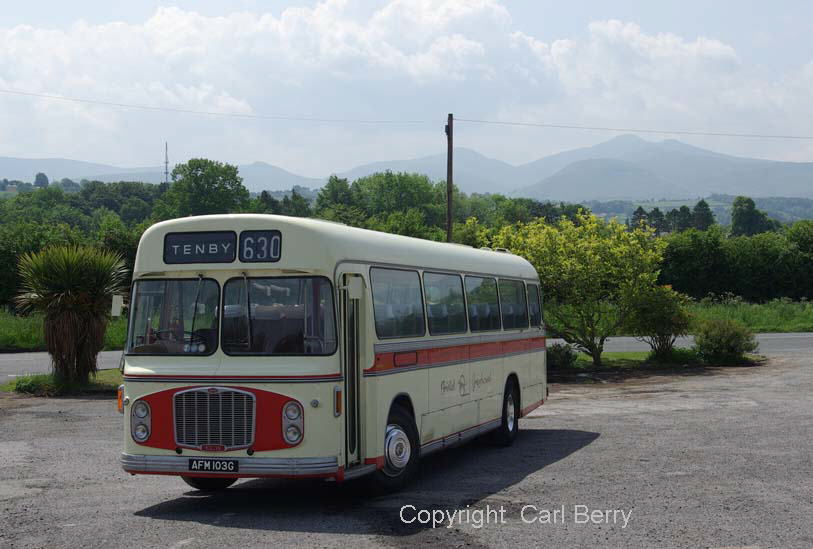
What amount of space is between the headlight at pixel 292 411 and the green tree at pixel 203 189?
105 metres

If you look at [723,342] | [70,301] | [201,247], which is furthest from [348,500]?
[723,342]

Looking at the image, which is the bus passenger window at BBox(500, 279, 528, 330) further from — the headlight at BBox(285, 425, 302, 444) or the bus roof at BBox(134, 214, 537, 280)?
the headlight at BBox(285, 425, 302, 444)

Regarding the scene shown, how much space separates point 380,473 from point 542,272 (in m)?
20.5

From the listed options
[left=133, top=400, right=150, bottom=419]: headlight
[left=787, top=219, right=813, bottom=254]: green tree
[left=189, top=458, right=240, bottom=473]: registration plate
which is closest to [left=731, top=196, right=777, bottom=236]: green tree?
[left=787, top=219, right=813, bottom=254]: green tree

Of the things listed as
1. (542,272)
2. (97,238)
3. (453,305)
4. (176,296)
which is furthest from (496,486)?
(97,238)

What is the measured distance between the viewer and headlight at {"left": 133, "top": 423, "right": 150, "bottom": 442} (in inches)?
407

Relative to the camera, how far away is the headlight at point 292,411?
9.88m

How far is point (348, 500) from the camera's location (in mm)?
10875

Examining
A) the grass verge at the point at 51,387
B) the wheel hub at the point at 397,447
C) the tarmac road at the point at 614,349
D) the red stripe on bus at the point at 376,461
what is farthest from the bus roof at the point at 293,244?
the tarmac road at the point at 614,349

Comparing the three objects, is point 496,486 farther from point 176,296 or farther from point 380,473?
point 176,296

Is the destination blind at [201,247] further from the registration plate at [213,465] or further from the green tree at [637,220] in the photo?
the green tree at [637,220]

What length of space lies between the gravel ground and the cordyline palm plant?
525 centimetres

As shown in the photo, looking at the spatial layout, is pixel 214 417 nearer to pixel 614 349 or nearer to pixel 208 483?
pixel 208 483

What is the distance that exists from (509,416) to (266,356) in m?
6.59
